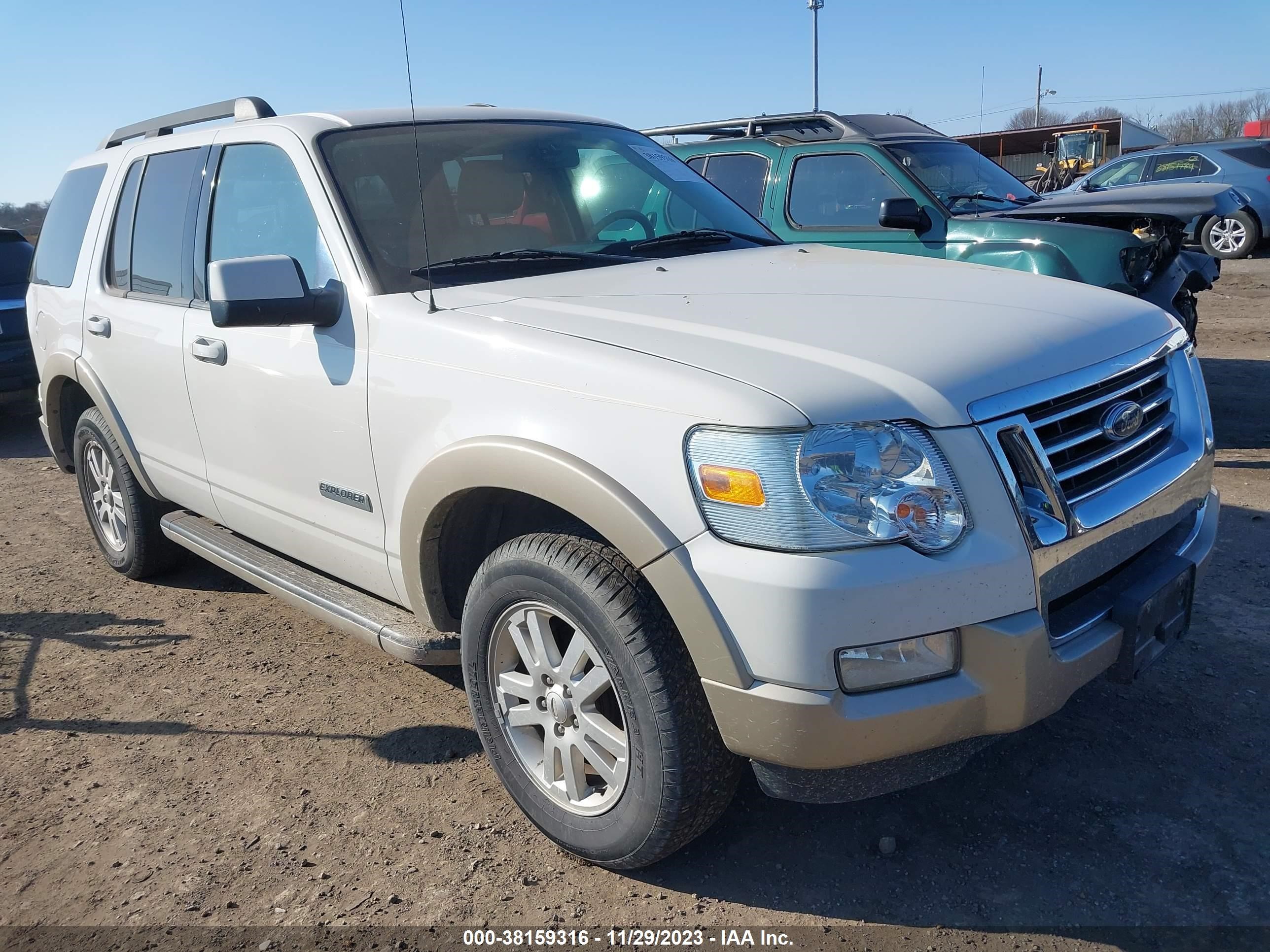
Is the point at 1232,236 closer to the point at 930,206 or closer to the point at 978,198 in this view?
the point at 978,198

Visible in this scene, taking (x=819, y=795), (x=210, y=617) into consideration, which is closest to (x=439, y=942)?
(x=819, y=795)

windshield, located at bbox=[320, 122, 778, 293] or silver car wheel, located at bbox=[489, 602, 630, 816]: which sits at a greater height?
windshield, located at bbox=[320, 122, 778, 293]

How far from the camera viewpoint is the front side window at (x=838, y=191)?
22.7ft

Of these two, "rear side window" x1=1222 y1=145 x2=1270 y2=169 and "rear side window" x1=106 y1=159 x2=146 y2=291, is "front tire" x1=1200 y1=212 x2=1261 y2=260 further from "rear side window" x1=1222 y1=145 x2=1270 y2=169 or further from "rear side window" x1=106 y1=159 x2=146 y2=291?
"rear side window" x1=106 y1=159 x2=146 y2=291

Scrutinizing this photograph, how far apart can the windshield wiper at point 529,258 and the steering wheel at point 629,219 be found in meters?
0.21

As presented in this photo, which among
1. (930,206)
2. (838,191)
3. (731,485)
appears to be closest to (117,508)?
(731,485)

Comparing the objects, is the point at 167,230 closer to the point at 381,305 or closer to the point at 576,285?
the point at 381,305

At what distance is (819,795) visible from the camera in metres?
2.26

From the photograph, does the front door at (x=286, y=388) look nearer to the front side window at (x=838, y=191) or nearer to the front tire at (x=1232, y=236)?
the front side window at (x=838, y=191)

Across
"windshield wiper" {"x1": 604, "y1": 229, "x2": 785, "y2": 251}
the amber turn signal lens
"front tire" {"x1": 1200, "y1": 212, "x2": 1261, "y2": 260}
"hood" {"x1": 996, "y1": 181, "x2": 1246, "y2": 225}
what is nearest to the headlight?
the amber turn signal lens

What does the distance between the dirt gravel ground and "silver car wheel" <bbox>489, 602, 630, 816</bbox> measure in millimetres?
235

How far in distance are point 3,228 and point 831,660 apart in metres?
10.4

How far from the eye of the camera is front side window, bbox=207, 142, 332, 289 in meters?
3.21

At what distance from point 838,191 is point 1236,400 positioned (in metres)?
3.21
